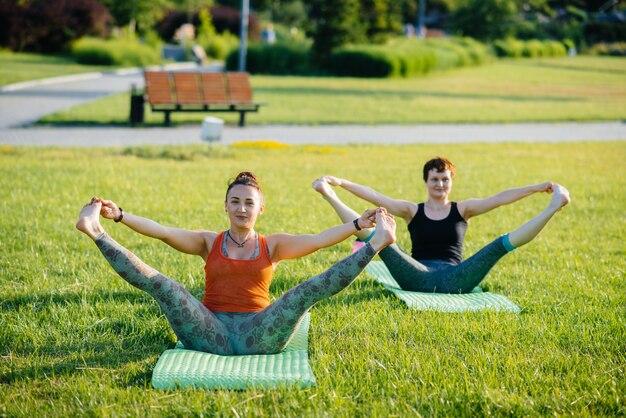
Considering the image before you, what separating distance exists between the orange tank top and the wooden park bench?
44.2 ft

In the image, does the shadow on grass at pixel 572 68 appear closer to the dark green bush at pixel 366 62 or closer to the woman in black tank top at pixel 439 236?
the dark green bush at pixel 366 62

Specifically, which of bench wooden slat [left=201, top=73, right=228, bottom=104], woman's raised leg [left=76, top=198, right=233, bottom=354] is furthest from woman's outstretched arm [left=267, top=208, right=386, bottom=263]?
bench wooden slat [left=201, top=73, right=228, bottom=104]

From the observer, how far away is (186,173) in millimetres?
11609

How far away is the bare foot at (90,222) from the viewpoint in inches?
163

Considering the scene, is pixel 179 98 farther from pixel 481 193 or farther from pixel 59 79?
pixel 59 79

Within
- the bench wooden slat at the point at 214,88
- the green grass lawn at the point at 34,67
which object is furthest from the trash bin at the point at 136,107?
the green grass lawn at the point at 34,67

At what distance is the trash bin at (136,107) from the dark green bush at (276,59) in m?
19.0

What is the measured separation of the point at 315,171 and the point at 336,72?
26.3m

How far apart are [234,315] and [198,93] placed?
48.0 ft

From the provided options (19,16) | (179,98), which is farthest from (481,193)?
(19,16)

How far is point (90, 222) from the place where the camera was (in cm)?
418

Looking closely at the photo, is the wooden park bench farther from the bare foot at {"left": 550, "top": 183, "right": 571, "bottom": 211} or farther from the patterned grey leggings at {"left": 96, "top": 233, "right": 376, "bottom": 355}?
the patterned grey leggings at {"left": 96, "top": 233, "right": 376, "bottom": 355}

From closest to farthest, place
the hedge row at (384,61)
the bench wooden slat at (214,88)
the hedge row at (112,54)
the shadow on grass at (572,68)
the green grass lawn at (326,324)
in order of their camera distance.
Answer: the green grass lawn at (326,324)
the bench wooden slat at (214,88)
the hedge row at (384,61)
the hedge row at (112,54)
the shadow on grass at (572,68)

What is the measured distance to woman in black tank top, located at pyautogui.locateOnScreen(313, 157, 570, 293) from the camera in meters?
5.80
